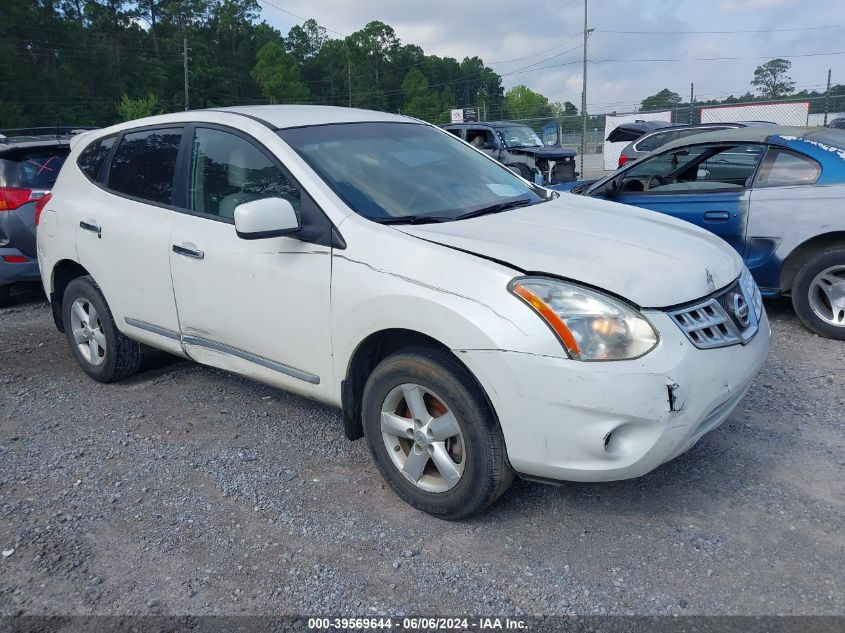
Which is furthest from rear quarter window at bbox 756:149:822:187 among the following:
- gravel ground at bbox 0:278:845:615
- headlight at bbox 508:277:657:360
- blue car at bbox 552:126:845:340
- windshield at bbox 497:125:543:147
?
windshield at bbox 497:125:543:147

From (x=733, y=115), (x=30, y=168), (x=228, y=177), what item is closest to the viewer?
(x=228, y=177)

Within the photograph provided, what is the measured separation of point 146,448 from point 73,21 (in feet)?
215

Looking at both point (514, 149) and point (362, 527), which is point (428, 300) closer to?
point (362, 527)

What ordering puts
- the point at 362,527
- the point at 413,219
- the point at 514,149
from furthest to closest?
the point at 514,149 < the point at 413,219 < the point at 362,527

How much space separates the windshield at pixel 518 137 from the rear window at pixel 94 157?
12.9m

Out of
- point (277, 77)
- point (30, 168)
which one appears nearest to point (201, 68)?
point (277, 77)

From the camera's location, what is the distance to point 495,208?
3656mm

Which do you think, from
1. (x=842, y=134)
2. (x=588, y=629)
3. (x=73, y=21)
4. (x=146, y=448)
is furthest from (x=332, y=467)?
(x=73, y=21)

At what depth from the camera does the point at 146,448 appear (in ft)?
12.9

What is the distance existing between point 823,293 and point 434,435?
151 inches

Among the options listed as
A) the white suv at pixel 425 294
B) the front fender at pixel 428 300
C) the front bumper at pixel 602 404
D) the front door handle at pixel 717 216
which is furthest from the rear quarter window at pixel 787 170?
the front fender at pixel 428 300

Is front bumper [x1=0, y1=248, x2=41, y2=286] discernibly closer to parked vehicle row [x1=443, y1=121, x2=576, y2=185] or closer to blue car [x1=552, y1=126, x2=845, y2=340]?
blue car [x1=552, y1=126, x2=845, y2=340]

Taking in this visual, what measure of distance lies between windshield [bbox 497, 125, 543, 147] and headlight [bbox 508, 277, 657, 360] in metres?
14.6

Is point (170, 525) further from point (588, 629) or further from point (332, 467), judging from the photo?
point (588, 629)
